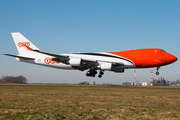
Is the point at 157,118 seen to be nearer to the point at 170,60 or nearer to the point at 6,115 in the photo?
the point at 6,115

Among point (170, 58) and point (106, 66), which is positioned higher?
point (170, 58)

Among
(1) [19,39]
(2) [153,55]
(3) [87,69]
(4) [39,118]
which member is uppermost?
(1) [19,39]

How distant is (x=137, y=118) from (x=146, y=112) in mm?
1780

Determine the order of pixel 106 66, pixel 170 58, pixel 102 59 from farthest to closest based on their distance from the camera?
pixel 102 59
pixel 106 66
pixel 170 58

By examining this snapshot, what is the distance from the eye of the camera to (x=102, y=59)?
161 ft

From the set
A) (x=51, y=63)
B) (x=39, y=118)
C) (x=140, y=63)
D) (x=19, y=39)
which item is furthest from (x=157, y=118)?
(x=19, y=39)

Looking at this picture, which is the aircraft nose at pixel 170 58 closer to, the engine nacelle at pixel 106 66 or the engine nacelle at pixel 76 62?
the engine nacelle at pixel 106 66

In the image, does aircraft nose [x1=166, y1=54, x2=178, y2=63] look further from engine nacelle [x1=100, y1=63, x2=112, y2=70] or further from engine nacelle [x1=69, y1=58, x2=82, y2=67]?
engine nacelle [x1=69, y1=58, x2=82, y2=67]

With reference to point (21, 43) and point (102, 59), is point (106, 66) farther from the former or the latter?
point (21, 43)

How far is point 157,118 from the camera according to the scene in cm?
1090

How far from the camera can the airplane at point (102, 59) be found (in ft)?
150

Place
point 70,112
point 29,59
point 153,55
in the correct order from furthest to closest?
point 29,59
point 153,55
point 70,112

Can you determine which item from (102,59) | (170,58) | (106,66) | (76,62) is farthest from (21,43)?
(170,58)

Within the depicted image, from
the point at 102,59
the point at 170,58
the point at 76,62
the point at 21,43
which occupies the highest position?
the point at 21,43
